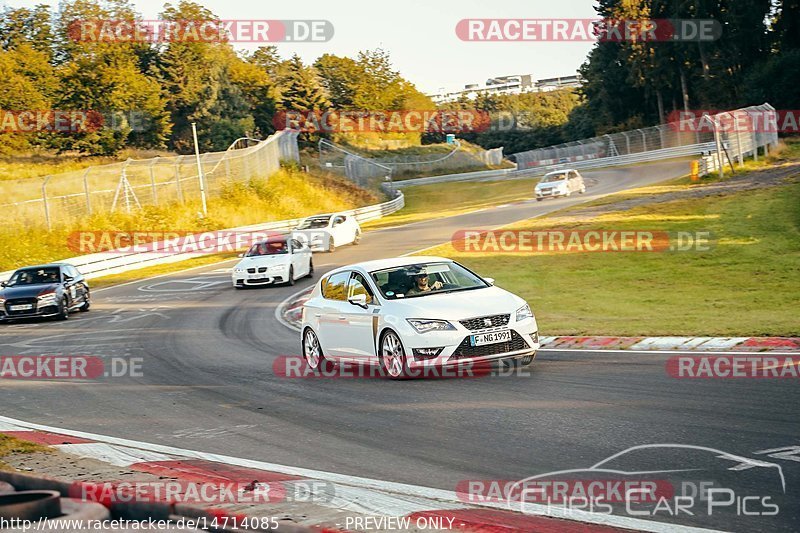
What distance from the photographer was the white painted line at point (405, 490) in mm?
5645

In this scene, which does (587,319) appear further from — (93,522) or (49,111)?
(49,111)

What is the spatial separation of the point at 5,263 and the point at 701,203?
27801mm

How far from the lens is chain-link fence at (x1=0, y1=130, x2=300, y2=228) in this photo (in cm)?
4309

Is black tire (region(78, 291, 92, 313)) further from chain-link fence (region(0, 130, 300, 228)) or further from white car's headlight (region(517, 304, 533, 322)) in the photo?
white car's headlight (region(517, 304, 533, 322))

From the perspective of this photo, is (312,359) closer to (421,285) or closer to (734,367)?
(421,285)

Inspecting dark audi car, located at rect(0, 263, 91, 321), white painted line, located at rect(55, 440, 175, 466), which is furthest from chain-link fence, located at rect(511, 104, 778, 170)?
white painted line, located at rect(55, 440, 175, 466)

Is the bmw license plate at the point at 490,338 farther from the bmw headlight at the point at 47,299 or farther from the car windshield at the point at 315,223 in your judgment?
the car windshield at the point at 315,223

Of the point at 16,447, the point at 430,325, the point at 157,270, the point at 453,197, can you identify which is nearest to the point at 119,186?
the point at 157,270

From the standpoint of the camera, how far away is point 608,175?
222 feet

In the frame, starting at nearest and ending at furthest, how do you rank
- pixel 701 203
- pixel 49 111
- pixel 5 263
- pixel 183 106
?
pixel 701 203, pixel 5 263, pixel 49 111, pixel 183 106

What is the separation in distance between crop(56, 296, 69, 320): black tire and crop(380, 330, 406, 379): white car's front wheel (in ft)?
49.0

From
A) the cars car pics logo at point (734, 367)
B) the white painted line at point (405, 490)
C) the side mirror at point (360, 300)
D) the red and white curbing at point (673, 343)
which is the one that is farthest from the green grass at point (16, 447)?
the red and white curbing at point (673, 343)

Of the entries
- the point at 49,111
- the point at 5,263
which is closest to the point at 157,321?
the point at 5,263

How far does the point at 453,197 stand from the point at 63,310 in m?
49.8
